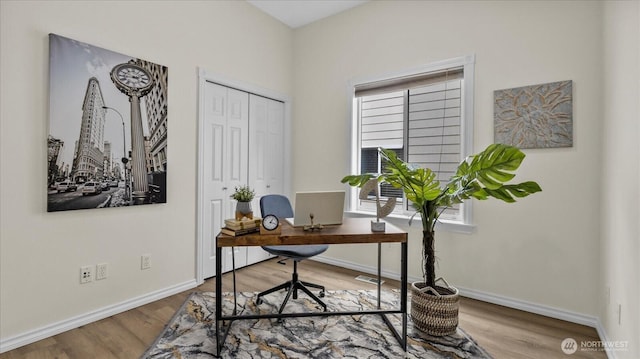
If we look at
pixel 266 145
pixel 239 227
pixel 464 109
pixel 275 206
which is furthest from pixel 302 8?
pixel 239 227

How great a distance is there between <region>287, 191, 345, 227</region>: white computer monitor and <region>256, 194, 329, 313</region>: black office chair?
438mm

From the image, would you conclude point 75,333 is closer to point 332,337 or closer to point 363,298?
point 332,337

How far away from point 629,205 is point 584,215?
842 millimetres

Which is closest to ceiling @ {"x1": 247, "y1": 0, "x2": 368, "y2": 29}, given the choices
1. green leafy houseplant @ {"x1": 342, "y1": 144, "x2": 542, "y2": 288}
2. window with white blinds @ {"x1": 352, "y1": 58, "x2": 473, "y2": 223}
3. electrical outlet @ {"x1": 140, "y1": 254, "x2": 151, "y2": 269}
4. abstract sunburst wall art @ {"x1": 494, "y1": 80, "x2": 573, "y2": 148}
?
window with white blinds @ {"x1": 352, "y1": 58, "x2": 473, "y2": 223}

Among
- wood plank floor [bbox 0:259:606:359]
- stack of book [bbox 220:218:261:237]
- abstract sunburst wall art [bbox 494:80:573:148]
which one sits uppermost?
abstract sunburst wall art [bbox 494:80:573:148]

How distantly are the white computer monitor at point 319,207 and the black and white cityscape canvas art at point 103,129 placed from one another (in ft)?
4.90

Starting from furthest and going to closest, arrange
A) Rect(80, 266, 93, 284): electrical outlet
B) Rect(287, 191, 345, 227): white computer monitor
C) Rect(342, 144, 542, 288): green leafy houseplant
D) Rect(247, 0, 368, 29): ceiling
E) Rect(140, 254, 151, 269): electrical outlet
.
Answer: Rect(247, 0, 368, 29): ceiling, Rect(140, 254, 151, 269): electrical outlet, Rect(80, 266, 93, 284): electrical outlet, Rect(287, 191, 345, 227): white computer monitor, Rect(342, 144, 542, 288): green leafy houseplant

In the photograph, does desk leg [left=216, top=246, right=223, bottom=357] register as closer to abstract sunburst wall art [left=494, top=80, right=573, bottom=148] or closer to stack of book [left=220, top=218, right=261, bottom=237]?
stack of book [left=220, top=218, right=261, bottom=237]

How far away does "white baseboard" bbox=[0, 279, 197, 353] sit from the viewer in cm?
206

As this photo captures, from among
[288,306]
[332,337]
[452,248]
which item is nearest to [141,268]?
[288,306]

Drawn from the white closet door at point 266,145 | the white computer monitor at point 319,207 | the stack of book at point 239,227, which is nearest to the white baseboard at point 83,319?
the stack of book at point 239,227

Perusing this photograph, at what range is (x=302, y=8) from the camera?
377 centimetres

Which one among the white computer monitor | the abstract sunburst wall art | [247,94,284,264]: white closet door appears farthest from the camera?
[247,94,284,264]: white closet door

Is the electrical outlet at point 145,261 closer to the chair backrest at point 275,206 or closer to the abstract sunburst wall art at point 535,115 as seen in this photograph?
the chair backrest at point 275,206
